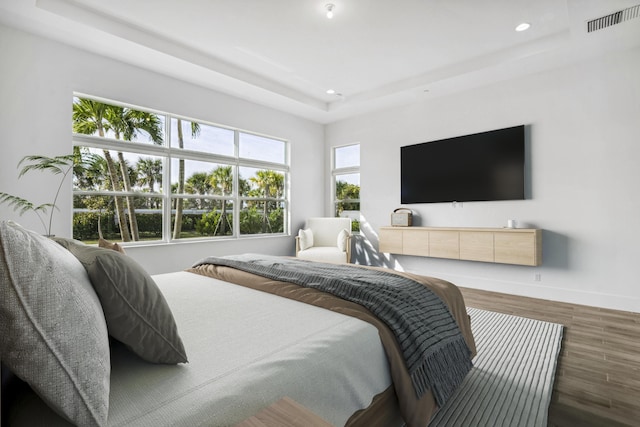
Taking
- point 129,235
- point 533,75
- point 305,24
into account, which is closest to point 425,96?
point 533,75

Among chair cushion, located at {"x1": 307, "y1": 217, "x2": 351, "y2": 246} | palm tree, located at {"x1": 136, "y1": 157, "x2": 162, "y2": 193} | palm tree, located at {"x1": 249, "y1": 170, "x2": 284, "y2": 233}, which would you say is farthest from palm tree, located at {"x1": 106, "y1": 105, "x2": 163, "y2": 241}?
chair cushion, located at {"x1": 307, "y1": 217, "x2": 351, "y2": 246}

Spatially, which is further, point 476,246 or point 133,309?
point 476,246

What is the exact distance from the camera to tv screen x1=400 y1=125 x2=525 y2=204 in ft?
13.3

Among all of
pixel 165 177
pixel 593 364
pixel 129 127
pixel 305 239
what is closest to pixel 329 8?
pixel 129 127

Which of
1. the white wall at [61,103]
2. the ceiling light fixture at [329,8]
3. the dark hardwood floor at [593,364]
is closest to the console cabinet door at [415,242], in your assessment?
the dark hardwood floor at [593,364]

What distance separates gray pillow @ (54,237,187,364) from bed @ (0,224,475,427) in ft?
0.04

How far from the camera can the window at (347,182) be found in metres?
5.75

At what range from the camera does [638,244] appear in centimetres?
330

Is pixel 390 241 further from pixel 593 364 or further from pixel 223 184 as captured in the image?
pixel 593 364

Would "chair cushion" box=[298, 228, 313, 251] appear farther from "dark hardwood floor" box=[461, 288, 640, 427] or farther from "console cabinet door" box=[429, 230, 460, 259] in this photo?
"dark hardwood floor" box=[461, 288, 640, 427]

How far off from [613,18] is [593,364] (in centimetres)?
298

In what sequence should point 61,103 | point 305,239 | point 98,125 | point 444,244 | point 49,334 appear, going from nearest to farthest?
point 49,334 → point 61,103 → point 98,125 → point 444,244 → point 305,239

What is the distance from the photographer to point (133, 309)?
897 mm

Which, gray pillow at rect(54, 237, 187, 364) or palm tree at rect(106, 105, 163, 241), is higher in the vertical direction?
palm tree at rect(106, 105, 163, 241)
